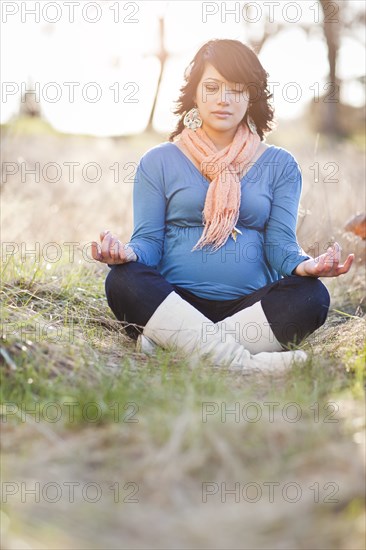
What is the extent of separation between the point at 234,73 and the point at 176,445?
1730mm

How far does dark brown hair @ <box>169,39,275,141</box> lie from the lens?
2.97 m

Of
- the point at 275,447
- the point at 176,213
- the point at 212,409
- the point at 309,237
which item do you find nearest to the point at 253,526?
the point at 275,447

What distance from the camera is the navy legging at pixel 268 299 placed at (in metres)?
2.80

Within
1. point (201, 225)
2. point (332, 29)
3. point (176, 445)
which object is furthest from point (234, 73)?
point (332, 29)

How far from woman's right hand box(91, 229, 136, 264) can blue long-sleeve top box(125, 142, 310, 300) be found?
5.4 inches

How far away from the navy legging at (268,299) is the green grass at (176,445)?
0.28m

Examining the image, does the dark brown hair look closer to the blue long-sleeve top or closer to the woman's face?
the woman's face

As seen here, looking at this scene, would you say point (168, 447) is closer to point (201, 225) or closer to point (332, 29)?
point (201, 225)

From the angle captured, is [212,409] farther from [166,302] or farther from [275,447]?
[166,302]

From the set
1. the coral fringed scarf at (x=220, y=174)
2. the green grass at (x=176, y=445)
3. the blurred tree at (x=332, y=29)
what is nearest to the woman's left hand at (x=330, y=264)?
the green grass at (x=176, y=445)

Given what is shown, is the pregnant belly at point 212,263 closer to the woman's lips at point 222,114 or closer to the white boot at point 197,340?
the white boot at point 197,340

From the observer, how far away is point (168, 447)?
1.66 meters

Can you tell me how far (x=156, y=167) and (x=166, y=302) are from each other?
0.59 meters

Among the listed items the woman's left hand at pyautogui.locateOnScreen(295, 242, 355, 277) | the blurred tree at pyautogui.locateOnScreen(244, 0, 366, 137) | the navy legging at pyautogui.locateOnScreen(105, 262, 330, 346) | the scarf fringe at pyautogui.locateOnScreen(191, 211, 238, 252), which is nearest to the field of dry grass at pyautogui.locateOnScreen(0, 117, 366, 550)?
the navy legging at pyautogui.locateOnScreen(105, 262, 330, 346)
